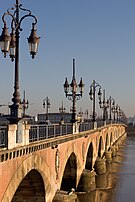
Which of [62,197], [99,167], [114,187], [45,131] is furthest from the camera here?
[99,167]

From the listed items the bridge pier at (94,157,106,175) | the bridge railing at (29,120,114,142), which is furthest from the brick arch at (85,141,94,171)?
the bridge railing at (29,120,114,142)

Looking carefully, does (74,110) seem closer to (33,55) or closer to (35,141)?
(35,141)

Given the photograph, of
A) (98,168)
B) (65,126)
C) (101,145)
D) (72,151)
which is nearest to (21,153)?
(65,126)

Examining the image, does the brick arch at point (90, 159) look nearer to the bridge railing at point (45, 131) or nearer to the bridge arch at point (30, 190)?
the bridge railing at point (45, 131)

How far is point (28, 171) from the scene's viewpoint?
554 inches

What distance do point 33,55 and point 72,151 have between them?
12.7 meters

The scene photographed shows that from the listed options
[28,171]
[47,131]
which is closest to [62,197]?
[47,131]

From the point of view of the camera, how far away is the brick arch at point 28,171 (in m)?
12.0

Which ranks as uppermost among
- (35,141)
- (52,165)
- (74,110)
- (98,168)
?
(74,110)

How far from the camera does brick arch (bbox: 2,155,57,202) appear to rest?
12039 millimetres

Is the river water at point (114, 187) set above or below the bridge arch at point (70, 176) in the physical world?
below

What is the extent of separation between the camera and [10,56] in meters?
13.3

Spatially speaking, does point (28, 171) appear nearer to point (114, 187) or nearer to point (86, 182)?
point (86, 182)

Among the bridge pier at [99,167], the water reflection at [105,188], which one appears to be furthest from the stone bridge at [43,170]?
the bridge pier at [99,167]
